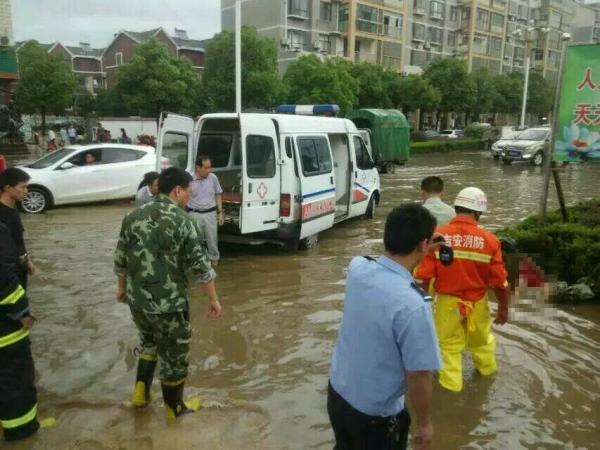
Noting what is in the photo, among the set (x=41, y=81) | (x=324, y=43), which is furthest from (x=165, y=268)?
(x=324, y=43)

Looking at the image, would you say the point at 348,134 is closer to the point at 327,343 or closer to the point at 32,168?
the point at 327,343

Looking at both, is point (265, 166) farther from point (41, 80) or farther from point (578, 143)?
point (41, 80)

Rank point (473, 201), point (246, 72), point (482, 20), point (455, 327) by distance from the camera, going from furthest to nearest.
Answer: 1. point (482, 20)
2. point (246, 72)
3. point (455, 327)
4. point (473, 201)

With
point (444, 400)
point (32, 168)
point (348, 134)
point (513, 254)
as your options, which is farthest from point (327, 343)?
point (32, 168)

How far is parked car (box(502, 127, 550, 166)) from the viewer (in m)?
24.5

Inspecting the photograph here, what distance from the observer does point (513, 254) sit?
6344 mm

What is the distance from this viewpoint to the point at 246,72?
28734 millimetres

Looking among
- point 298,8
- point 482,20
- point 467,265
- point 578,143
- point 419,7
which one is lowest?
point 467,265

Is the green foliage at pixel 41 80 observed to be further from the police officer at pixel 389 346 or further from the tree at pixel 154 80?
the police officer at pixel 389 346

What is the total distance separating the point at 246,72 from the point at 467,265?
87.1 feet

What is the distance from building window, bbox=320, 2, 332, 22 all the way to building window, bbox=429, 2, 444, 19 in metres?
15.9

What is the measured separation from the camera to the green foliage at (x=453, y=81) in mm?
44219

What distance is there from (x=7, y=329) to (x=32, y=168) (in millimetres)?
9694

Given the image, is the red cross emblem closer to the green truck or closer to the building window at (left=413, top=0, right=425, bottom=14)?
the green truck
